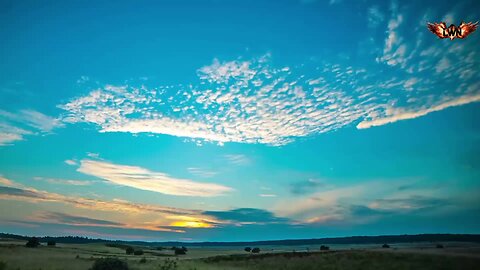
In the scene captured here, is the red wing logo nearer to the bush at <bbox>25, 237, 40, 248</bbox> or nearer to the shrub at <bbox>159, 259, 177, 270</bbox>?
the shrub at <bbox>159, 259, 177, 270</bbox>

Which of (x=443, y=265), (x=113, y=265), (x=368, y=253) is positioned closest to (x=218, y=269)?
(x=113, y=265)

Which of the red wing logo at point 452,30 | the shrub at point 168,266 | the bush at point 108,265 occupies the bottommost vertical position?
the shrub at point 168,266

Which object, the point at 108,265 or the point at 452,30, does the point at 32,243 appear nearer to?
the point at 108,265

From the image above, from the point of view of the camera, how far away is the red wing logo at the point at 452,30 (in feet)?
70.4

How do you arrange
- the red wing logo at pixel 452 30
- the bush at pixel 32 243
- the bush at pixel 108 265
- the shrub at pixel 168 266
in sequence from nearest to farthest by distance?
the red wing logo at pixel 452 30 < the bush at pixel 108 265 < the shrub at pixel 168 266 < the bush at pixel 32 243

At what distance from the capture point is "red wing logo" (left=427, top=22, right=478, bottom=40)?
70.4 ft

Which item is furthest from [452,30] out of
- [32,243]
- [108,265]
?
[32,243]

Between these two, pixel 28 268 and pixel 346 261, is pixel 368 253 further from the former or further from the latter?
pixel 28 268

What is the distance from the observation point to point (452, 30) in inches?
865

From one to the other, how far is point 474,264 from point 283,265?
20377 mm

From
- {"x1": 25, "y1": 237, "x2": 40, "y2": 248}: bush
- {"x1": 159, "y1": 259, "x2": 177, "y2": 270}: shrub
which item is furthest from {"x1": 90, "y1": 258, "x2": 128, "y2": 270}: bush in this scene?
{"x1": 25, "y1": 237, "x2": 40, "y2": 248}: bush

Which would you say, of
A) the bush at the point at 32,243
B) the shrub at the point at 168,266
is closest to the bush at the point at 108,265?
the shrub at the point at 168,266

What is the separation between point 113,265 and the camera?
3105 centimetres

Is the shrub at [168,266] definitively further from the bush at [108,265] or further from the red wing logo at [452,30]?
the red wing logo at [452,30]
